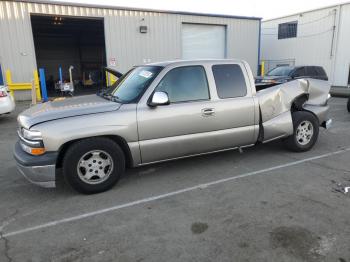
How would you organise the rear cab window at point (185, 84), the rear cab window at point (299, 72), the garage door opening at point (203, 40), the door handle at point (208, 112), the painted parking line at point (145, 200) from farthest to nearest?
the garage door opening at point (203, 40) → the rear cab window at point (299, 72) → the door handle at point (208, 112) → the rear cab window at point (185, 84) → the painted parking line at point (145, 200)

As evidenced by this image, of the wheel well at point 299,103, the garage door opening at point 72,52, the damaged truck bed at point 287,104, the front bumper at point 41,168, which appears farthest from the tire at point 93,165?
the garage door opening at point 72,52

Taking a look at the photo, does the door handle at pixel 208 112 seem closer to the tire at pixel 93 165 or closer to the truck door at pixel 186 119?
the truck door at pixel 186 119

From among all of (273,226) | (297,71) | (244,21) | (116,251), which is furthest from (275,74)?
(116,251)

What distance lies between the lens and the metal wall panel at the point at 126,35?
48.4 ft

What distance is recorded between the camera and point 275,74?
47.7 ft

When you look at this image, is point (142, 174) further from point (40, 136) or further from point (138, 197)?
point (40, 136)

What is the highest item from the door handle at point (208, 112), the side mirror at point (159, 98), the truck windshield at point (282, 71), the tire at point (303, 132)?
the side mirror at point (159, 98)

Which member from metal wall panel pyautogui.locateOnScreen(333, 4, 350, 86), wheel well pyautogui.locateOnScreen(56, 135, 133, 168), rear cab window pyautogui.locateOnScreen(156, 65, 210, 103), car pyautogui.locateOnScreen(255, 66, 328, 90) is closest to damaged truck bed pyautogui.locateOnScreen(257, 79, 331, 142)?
rear cab window pyautogui.locateOnScreen(156, 65, 210, 103)

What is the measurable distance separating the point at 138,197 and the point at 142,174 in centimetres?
86

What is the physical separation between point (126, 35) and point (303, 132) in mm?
13801

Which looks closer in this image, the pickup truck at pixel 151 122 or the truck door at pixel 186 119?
the pickup truck at pixel 151 122

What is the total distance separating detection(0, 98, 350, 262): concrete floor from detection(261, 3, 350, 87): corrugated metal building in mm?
19097

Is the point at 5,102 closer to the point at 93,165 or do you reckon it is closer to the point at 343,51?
A: the point at 93,165

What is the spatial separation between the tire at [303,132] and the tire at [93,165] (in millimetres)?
3335
